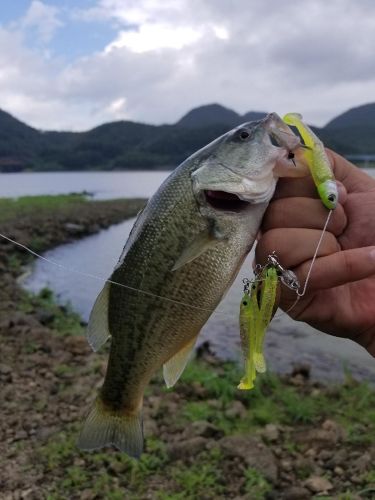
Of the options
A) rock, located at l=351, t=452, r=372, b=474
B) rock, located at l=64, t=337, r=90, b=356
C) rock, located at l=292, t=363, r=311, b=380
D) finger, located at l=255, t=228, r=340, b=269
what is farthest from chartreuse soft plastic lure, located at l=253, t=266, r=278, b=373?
rock, located at l=64, t=337, r=90, b=356

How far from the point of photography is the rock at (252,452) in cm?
572

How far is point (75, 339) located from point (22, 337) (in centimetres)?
101

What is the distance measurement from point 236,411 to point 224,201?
5.15 metres

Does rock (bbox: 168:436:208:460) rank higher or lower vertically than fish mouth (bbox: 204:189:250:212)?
lower

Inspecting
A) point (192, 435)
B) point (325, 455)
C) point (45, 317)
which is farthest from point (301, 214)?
point (45, 317)

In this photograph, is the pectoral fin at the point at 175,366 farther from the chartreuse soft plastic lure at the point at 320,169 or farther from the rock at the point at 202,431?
the rock at the point at 202,431

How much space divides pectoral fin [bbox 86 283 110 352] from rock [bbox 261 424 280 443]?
4084mm

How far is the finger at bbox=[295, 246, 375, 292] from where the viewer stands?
7.98 feet

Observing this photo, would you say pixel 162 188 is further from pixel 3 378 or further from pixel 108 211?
pixel 108 211

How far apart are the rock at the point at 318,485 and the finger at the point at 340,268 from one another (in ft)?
11.8

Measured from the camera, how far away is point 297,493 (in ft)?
17.1

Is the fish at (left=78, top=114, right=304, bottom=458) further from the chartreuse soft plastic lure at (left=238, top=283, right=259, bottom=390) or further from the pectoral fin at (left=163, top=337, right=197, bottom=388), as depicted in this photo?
the chartreuse soft plastic lure at (left=238, top=283, right=259, bottom=390)

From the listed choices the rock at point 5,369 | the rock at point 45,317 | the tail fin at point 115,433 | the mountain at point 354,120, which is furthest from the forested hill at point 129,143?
the tail fin at point 115,433

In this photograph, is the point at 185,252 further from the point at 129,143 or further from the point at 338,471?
the point at 129,143
